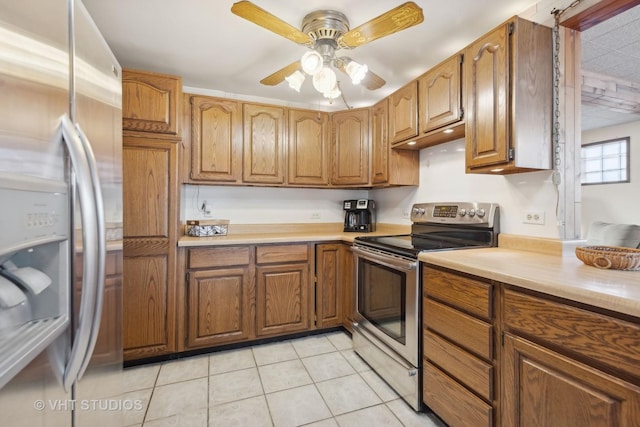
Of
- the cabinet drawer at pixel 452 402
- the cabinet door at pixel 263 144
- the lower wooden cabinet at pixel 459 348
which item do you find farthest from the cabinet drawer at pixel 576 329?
the cabinet door at pixel 263 144

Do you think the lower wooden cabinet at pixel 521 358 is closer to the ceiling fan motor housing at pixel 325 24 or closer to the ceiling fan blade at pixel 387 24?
the ceiling fan blade at pixel 387 24

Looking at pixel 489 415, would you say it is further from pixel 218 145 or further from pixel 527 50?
pixel 218 145

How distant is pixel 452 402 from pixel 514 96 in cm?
157

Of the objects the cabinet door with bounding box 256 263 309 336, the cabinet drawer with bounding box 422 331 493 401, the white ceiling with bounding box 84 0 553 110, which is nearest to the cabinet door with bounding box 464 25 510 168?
the white ceiling with bounding box 84 0 553 110

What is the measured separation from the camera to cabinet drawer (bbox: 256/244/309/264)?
238 cm

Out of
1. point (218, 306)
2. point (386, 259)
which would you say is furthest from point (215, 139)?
point (386, 259)

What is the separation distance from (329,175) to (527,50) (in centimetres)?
181

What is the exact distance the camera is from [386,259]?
188 cm

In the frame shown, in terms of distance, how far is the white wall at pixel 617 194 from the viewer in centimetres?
395

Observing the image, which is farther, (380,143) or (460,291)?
(380,143)

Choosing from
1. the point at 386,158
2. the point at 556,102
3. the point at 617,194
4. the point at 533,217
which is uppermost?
the point at 556,102

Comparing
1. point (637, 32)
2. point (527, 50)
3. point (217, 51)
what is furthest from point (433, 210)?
point (217, 51)

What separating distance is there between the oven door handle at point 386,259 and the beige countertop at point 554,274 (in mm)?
97

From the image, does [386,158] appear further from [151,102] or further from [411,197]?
[151,102]
